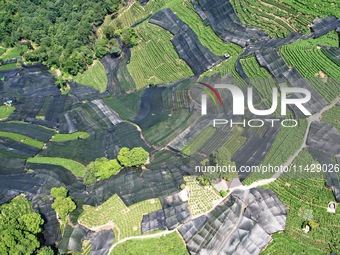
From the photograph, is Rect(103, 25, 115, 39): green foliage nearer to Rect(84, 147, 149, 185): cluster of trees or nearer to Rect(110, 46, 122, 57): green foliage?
Rect(110, 46, 122, 57): green foliage

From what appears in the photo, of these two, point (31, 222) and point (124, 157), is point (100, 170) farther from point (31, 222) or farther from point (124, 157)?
point (31, 222)

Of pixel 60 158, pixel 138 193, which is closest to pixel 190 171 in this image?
pixel 138 193

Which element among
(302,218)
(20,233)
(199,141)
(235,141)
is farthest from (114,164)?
(302,218)

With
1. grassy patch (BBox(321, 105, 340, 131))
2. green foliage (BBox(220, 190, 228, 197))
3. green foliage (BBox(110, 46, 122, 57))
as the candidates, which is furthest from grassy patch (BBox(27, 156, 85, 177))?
grassy patch (BBox(321, 105, 340, 131))

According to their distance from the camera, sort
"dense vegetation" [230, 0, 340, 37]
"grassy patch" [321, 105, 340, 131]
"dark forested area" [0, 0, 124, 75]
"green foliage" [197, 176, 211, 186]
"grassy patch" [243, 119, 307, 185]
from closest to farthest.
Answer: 1. "green foliage" [197, 176, 211, 186]
2. "grassy patch" [243, 119, 307, 185]
3. "grassy patch" [321, 105, 340, 131]
4. "dense vegetation" [230, 0, 340, 37]
5. "dark forested area" [0, 0, 124, 75]

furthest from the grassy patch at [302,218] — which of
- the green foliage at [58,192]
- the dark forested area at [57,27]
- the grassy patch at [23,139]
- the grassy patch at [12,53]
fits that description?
the grassy patch at [12,53]

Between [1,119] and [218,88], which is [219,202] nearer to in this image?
[218,88]

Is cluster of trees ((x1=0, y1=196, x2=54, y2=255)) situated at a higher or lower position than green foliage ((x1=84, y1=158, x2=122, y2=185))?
lower
